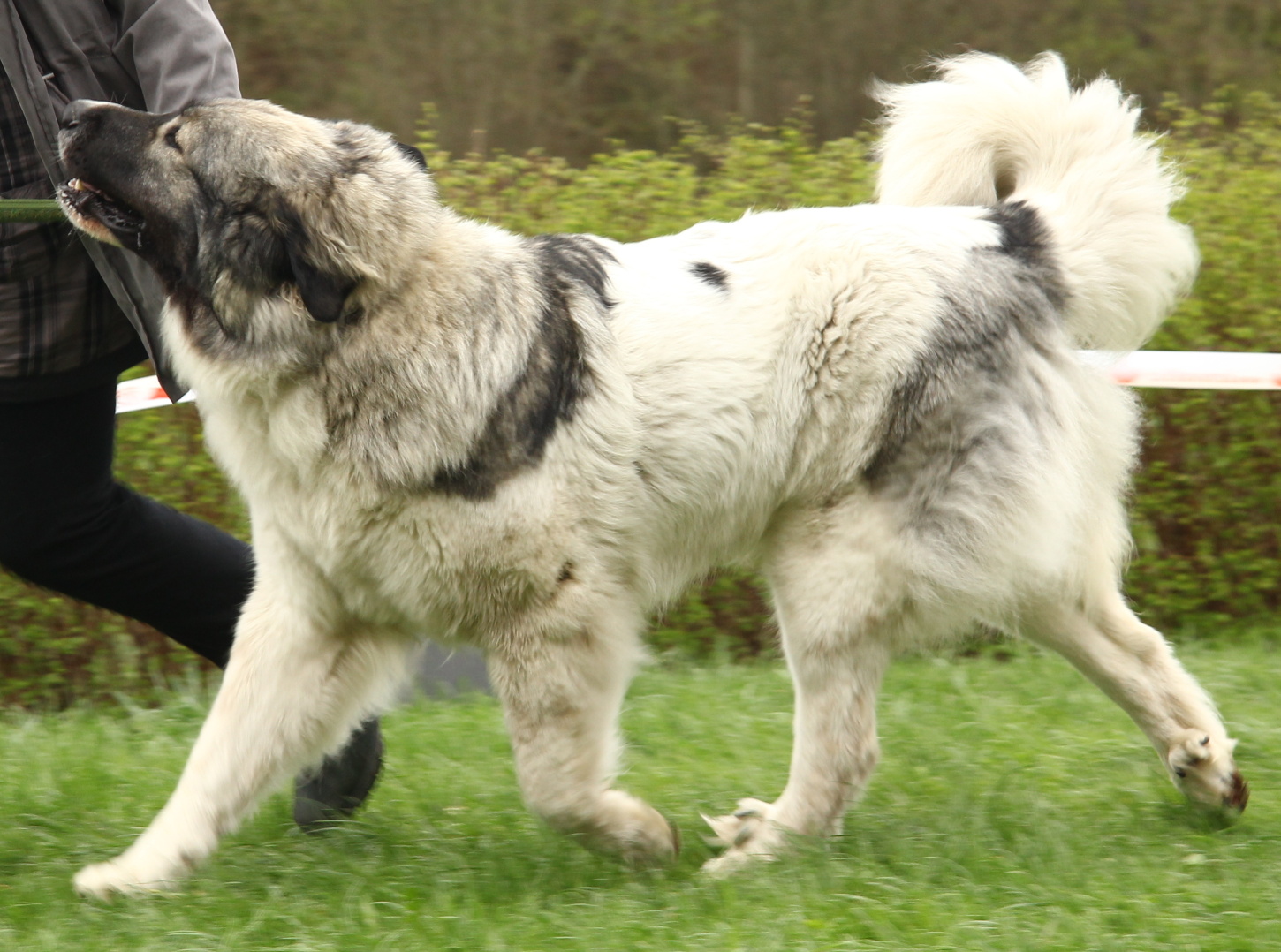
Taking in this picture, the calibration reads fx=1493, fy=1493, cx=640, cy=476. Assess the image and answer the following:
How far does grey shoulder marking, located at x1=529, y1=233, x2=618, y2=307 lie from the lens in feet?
11.0

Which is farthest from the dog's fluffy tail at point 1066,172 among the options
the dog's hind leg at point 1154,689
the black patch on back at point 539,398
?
the black patch on back at point 539,398

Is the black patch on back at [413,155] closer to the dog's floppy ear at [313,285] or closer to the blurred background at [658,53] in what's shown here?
the dog's floppy ear at [313,285]

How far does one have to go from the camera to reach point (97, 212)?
3.06 m

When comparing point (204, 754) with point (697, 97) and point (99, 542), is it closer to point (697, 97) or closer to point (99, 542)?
point (99, 542)

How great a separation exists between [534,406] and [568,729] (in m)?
0.70

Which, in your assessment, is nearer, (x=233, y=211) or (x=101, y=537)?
(x=233, y=211)

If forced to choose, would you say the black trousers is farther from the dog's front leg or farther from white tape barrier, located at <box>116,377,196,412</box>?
white tape barrier, located at <box>116,377,196,412</box>

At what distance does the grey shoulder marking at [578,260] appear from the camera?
3.36 metres

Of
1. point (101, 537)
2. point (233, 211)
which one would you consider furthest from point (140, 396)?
point (233, 211)

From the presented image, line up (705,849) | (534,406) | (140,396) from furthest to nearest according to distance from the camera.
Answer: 1. (140,396)
2. (705,849)
3. (534,406)

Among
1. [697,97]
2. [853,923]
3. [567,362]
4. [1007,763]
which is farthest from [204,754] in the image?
[697,97]

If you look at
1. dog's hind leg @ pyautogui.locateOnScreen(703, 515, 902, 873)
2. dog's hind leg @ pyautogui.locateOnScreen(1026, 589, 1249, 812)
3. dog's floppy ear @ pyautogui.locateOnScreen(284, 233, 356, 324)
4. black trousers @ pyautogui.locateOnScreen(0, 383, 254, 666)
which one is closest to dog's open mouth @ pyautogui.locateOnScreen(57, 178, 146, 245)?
dog's floppy ear @ pyautogui.locateOnScreen(284, 233, 356, 324)

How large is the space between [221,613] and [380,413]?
0.93m

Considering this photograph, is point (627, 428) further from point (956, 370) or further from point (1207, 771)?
point (1207, 771)
